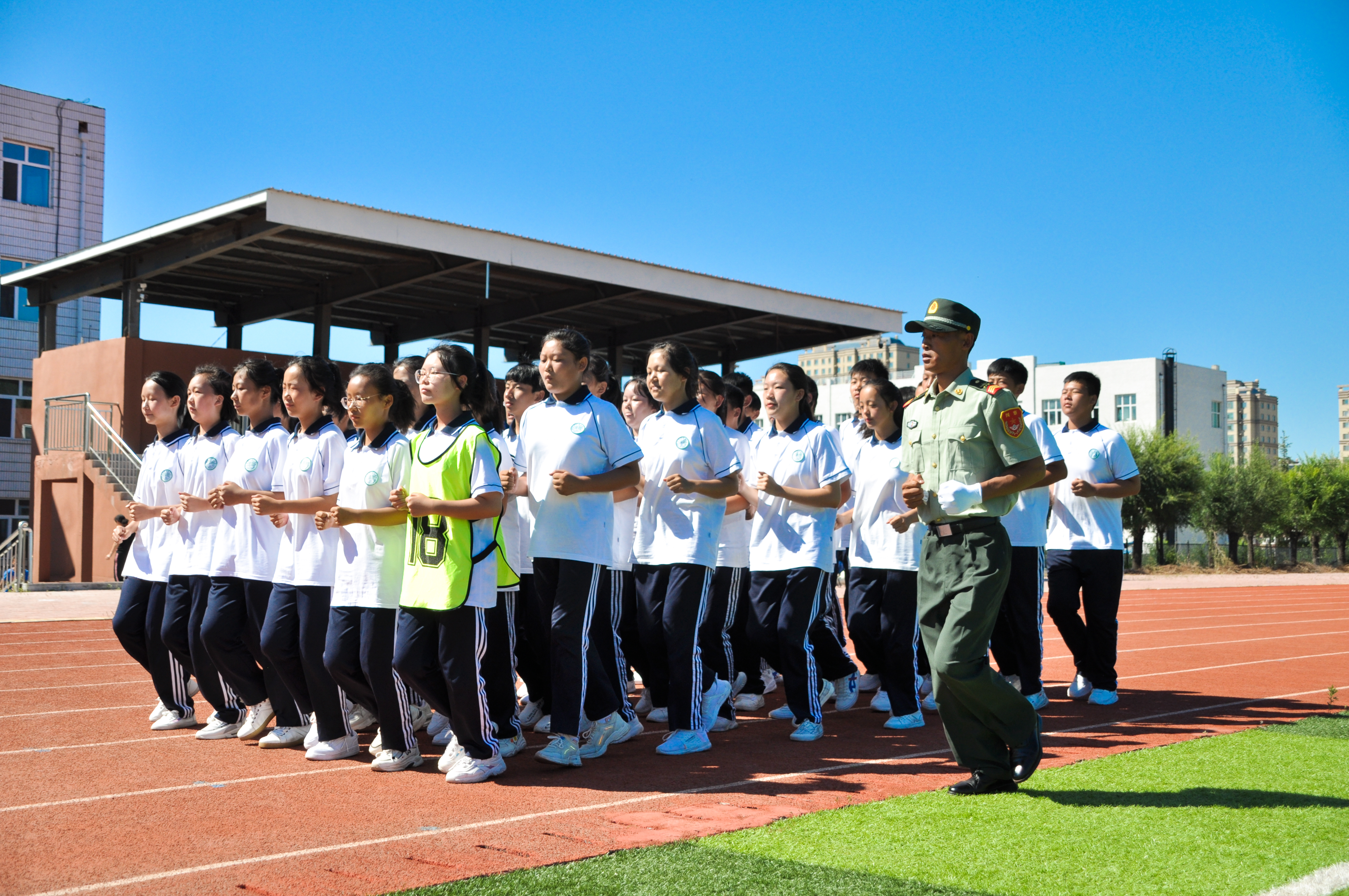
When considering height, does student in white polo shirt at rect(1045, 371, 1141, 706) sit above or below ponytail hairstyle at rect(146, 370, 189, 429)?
below

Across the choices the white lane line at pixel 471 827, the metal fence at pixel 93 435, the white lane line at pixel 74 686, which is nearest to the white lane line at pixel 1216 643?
the white lane line at pixel 471 827

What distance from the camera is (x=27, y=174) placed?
3428cm

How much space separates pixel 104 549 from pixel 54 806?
20.1m

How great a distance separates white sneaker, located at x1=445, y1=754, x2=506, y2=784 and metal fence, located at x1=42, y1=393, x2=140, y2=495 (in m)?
19.1

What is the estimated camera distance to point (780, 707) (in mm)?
8195

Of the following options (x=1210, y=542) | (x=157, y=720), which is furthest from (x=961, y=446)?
(x=1210, y=542)

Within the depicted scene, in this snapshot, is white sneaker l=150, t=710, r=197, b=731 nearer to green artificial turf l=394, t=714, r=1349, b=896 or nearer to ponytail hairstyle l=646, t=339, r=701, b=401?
ponytail hairstyle l=646, t=339, r=701, b=401

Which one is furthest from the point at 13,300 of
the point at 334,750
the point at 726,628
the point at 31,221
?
the point at 334,750

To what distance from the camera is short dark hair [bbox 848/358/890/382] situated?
25.7ft

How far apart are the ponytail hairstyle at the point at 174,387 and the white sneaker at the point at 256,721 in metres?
2.04

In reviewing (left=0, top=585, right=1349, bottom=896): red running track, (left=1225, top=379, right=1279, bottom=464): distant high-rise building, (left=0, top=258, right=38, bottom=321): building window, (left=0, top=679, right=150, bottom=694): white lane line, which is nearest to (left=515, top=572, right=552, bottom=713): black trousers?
(left=0, top=585, right=1349, bottom=896): red running track

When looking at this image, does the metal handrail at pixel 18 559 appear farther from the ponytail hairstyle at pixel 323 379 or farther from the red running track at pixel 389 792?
the ponytail hairstyle at pixel 323 379

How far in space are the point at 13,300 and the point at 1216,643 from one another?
34914 mm

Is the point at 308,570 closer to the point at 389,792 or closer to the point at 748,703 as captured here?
the point at 389,792
